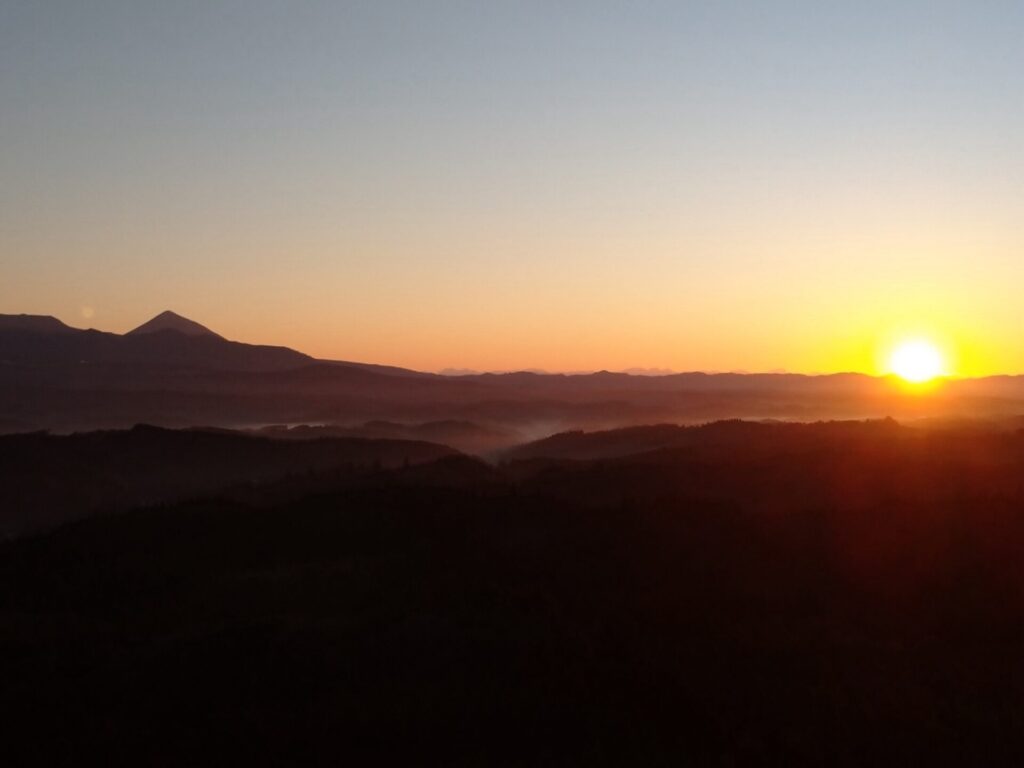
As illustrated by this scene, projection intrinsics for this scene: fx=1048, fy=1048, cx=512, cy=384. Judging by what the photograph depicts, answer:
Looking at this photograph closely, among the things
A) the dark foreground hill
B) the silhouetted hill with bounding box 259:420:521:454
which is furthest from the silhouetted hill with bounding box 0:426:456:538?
the dark foreground hill

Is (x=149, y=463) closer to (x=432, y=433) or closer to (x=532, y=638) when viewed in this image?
(x=432, y=433)

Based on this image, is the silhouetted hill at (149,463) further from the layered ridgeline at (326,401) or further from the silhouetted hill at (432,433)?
the layered ridgeline at (326,401)

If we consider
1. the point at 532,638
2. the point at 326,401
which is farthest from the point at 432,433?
the point at 532,638

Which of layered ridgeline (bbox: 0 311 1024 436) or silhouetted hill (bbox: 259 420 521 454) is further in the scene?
layered ridgeline (bbox: 0 311 1024 436)

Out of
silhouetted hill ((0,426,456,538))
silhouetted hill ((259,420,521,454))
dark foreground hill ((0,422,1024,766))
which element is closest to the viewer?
dark foreground hill ((0,422,1024,766))

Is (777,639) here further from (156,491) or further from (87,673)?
(156,491)

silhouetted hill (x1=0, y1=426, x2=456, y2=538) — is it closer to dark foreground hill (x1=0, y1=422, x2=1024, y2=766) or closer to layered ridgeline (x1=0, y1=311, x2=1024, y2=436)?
layered ridgeline (x1=0, y1=311, x2=1024, y2=436)
